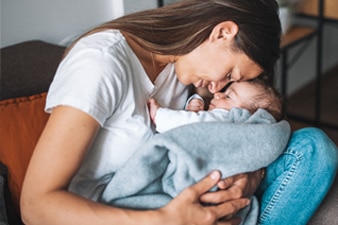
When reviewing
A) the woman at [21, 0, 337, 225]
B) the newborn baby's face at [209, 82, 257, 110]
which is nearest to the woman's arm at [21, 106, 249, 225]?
the woman at [21, 0, 337, 225]

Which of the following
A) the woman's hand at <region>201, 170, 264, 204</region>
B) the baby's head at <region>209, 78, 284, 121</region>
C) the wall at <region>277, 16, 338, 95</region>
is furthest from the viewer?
the wall at <region>277, 16, 338, 95</region>

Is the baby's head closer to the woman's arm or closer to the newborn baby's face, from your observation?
the newborn baby's face

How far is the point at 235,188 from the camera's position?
1.30 meters

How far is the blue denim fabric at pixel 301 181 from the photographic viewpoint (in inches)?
53.2

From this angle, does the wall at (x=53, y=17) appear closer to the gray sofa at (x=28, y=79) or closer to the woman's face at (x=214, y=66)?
the gray sofa at (x=28, y=79)

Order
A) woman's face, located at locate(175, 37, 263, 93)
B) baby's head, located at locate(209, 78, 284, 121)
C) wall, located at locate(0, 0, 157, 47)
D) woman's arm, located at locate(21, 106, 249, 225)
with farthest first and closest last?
wall, located at locate(0, 0, 157, 47) → baby's head, located at locate(209, 78, 284, 121) → woman's face, located at locate(175, 37, 263, 93) → woman's arm, located at locate(21, 106, 249, 225)

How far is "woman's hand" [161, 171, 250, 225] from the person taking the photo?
1.19 meters

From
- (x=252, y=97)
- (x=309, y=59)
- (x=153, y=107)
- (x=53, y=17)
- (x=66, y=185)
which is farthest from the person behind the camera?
(x=309, y=59)

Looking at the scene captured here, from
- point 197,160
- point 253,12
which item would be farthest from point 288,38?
point 197,160

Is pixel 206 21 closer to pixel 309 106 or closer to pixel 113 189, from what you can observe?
pixel 113 189

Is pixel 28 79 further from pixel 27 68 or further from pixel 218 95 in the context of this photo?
pixel 218 95

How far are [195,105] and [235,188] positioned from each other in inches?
13.2

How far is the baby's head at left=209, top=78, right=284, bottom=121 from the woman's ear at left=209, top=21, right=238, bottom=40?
21cm

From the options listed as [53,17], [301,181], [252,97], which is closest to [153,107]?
[252,97]
